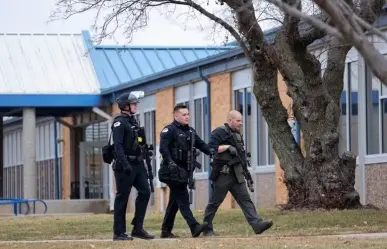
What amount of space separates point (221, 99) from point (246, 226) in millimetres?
14660

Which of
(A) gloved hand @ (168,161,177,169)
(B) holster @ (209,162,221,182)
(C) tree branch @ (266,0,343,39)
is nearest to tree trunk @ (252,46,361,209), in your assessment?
(B) holster @ (209,162,221,182)

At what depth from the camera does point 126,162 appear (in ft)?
49.0

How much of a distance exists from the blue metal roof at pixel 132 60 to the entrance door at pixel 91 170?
398 centimetres

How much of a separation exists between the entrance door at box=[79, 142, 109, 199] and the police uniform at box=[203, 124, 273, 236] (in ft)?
102

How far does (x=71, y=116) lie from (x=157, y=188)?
1063cm

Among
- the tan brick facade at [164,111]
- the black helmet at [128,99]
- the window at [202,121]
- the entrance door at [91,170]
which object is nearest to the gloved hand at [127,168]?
the black helmet at [128,99]

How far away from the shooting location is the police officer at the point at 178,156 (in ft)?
50.9

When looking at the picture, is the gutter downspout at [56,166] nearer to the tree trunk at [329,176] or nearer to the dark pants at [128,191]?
the tree trunk at [329,176]

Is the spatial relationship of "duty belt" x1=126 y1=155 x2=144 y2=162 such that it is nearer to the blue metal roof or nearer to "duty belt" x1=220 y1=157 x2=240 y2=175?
"duty belt" x1=220 y1=157 x2=240 y2=175

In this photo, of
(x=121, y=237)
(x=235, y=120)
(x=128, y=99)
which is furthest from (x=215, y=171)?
(x=128, y=99)

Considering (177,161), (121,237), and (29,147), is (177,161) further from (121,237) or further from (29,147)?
(29,147)

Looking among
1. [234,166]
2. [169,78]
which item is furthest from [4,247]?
[169,78]

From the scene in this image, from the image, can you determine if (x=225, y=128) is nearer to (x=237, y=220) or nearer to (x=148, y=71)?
(x=237, y=220)

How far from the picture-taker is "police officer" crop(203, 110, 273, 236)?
628 inches
